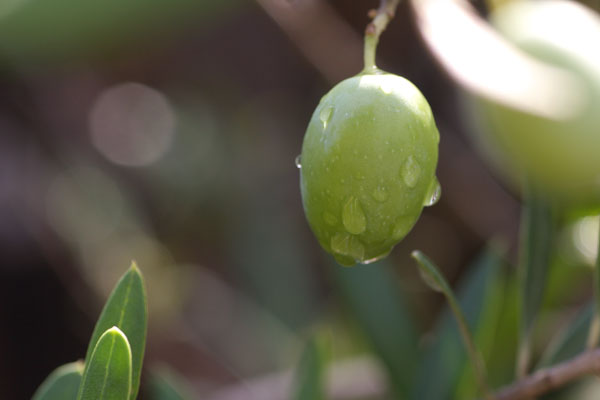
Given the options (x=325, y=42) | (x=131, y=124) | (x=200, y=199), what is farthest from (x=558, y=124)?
(x=131, y=124)

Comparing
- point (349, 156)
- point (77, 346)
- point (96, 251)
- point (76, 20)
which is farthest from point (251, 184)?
point (349, 156)

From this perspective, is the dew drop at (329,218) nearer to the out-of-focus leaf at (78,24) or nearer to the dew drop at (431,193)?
the dew drop at (431,193)

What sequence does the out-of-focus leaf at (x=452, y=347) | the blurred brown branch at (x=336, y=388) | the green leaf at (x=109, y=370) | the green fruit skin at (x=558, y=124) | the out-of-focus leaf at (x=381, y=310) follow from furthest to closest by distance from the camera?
the blurred brown branch at (x=336, y=388)
the out-of-focus leaf at (x=381, y=310)
the out-of-focus leaf at (x=452, y=347)
the green fruit skin at (x=558, y=124)
the green leaf at (x=109, y=370)

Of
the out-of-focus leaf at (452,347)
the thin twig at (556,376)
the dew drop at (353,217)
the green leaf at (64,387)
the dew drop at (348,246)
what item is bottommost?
the out-of-focus leaf at (452,347)


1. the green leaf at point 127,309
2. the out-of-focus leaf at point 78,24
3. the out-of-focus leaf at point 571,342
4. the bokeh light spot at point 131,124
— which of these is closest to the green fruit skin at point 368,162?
the green leaf at point 127,309

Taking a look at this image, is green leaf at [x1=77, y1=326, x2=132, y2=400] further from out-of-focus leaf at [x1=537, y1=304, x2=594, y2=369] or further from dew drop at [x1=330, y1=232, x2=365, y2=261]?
out-of-focus leaf at [x1=537, y1=304, x2=594, y2=369]

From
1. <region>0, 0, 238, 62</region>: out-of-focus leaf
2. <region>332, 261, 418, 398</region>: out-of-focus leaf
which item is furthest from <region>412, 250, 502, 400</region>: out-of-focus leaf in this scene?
<region>0, 0, 238, 62</region>: out-of-focus leaf

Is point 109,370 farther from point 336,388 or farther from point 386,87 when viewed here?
point 336,388
